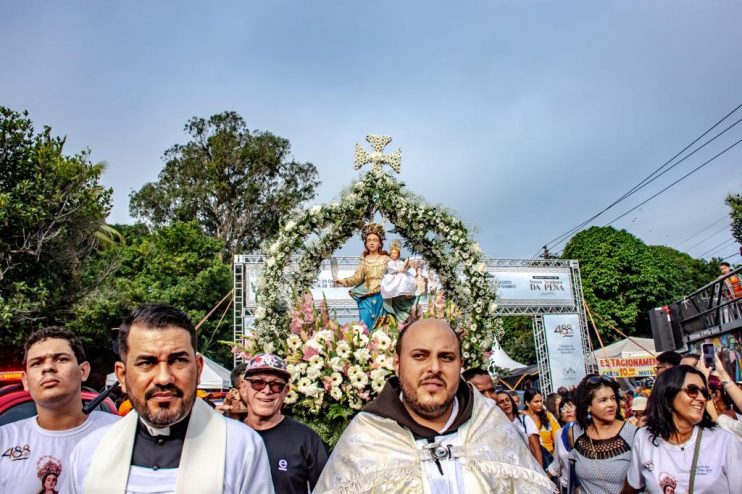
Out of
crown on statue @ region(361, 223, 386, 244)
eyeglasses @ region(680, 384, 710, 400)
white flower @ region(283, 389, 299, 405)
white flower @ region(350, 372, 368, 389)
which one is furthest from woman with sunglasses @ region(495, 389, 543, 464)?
crown on statue @ region(361, 223, 386, 244)

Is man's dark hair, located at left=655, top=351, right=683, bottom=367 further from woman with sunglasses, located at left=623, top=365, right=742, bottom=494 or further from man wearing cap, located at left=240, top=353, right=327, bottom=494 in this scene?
man wearing cap, located at left=240, top=353, right=327, bottom=494

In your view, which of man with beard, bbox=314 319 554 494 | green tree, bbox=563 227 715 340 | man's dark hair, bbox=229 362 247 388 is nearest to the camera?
man with beard, bbox=314 319 554 494

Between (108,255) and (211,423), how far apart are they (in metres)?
23.4

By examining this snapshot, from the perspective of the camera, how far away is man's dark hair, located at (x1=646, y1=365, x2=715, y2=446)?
384 centimetres

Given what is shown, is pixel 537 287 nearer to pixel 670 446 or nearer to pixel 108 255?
pixel 108 255

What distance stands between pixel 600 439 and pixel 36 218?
13.8 metres

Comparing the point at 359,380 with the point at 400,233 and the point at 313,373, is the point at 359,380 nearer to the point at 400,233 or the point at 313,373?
the point at 313,373

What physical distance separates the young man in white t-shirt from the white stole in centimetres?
116

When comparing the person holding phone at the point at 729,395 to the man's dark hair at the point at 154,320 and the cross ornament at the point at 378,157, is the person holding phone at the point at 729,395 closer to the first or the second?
the man's dark hair at the point at 154,320

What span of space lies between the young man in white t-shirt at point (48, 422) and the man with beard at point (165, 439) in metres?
1.04

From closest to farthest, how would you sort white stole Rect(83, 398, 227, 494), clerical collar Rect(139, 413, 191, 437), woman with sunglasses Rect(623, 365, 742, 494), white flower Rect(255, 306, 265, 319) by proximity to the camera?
white stole Rect(83, 398, 227, 494) → clerical collar Rect(139, 413, 191, 437) → woman with sunglasses Rect(623, 365, 742, 494) → white flower Rect(255, 306, 265, 319)

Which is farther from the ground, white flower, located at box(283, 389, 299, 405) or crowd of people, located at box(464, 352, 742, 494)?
white flower, located at box(283, 389, 299, 405)

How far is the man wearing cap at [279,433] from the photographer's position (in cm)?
384

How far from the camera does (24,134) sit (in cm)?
1491
